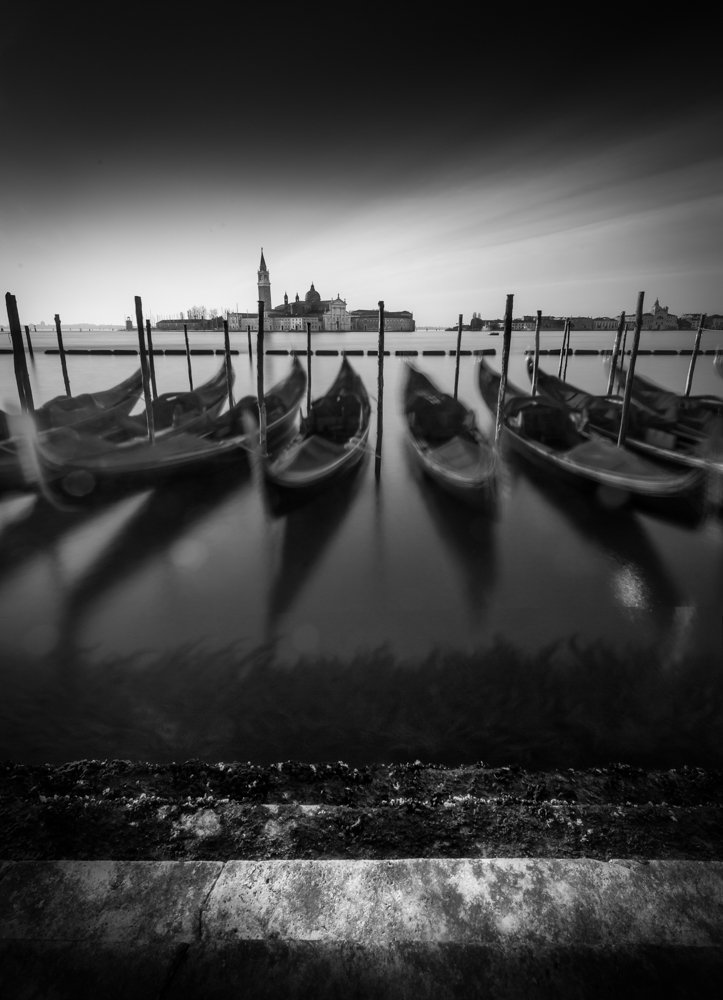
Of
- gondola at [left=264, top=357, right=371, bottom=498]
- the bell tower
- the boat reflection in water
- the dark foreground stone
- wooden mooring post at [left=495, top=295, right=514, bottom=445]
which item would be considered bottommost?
the boat reflection in water

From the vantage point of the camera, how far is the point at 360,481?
27.5 feet

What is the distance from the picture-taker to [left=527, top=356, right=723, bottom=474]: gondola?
7.27 m

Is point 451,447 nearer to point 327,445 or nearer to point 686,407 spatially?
point 327,445

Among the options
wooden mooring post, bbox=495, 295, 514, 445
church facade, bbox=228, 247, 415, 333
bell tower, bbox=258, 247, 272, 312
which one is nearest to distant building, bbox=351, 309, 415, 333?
church facade, bbox=228, 247, 415, 333

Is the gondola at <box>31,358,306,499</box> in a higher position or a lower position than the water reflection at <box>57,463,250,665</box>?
higher

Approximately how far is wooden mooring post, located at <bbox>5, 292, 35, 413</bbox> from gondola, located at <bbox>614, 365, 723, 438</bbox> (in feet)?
36.5

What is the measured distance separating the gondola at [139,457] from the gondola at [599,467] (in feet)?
17.0

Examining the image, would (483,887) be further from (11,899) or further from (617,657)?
(617,657)

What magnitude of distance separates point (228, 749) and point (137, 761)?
51cm

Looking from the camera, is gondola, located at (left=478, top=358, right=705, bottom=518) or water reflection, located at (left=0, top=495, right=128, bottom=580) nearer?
water reflection, located at (left=0, top=495, right=128, bottom=580)

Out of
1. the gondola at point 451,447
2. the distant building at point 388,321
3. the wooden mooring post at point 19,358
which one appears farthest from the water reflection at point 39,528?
the distant building at point 388,321

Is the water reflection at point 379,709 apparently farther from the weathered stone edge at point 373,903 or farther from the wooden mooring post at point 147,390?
the wooden mooring post at point 147,390

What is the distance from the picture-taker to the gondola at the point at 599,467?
564 centimetres

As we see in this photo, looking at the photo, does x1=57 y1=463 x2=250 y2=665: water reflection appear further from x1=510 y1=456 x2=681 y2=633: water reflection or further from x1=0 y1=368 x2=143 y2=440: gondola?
x1=510 y1=456 x2=681 y2=633: water reflection
